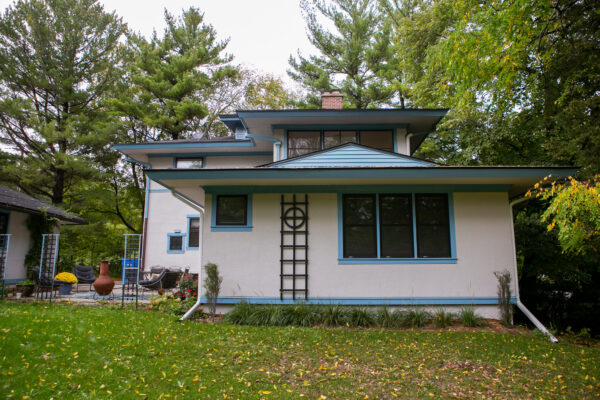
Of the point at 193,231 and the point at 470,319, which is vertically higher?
the point at 193,231

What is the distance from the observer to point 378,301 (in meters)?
7.45

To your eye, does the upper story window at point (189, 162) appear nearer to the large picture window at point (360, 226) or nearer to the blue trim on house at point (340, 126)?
the blue trim on house at point (340, 126)

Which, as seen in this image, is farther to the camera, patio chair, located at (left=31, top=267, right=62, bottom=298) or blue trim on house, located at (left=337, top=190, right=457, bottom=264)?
patio chair, located at (left=31, top=267, right=62, bottom=298)

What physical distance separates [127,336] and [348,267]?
4323 millimetres

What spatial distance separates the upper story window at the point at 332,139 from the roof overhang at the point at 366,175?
3543mm

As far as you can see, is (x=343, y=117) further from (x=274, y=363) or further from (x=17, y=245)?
(x=17, y=245)

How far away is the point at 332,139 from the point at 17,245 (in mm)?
11437

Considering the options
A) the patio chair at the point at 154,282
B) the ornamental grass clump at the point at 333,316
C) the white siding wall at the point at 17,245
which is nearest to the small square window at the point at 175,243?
the patio chair at the point at 154,282

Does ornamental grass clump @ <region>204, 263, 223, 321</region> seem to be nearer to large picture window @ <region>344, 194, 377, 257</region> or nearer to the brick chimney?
large picture window @ <region>344, 194, 377, 257</region>

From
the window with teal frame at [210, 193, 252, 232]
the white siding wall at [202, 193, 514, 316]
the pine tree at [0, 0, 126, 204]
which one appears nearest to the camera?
the white siding wall at [202, 193, 514, 316]

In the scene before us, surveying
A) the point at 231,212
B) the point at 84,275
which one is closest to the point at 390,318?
the point at 231,212

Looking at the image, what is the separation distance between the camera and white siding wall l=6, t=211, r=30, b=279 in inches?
471

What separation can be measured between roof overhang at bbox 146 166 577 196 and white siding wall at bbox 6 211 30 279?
8405mm

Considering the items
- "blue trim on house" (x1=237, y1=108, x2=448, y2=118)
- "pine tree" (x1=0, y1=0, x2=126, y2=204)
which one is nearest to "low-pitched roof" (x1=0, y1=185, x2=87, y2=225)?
"pine tree" (x1=0, y1=0, x2=126, y2=204)
